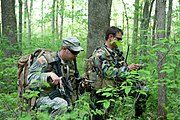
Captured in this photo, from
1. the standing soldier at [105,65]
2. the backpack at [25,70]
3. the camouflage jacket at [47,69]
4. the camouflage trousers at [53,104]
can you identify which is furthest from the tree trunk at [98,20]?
the camouflage trousers at [53,104]

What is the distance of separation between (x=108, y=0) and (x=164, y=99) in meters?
2.20

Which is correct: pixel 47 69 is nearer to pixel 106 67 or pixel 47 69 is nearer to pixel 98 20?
pixel 106 67

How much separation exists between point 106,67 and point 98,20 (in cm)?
147

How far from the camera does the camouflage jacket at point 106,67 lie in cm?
416

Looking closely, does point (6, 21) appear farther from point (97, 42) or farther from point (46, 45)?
point (97, 42)

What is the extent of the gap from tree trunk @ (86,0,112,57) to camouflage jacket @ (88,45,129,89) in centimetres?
93

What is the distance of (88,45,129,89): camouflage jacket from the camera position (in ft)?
13.7

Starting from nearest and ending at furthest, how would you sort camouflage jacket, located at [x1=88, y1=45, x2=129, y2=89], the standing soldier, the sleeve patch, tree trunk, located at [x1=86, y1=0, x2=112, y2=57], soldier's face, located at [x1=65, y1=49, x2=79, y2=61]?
the sleeve patch → soldier's face, located at [x1=65, y1=49, x2=79, y2=61] → camouflage jacket, located at [x1=88, y1=45, x2=129, y2=89] → the standing soldier → tree trunk, located at [x1=86, y1=0, x2=112, y2=57]

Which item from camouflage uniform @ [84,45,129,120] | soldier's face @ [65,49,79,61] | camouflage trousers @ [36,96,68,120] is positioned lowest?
camouflage trousers @ [36,96,68,120]

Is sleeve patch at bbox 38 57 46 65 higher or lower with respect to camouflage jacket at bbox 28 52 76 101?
higher

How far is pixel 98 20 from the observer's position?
539 centimetres

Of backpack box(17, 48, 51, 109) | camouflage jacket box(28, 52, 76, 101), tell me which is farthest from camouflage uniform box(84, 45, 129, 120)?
backpack box(17, 48, 51, 109)

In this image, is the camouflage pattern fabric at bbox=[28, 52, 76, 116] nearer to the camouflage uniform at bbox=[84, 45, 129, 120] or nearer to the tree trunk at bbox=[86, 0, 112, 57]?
the camouflage uniform at bbox=[84, 45, 129, 120]

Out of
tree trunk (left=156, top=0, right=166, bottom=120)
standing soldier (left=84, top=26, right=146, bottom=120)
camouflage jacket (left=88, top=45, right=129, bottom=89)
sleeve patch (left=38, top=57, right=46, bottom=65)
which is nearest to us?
sleeve patch (left=38, top=57, right=46, bottom=65)
